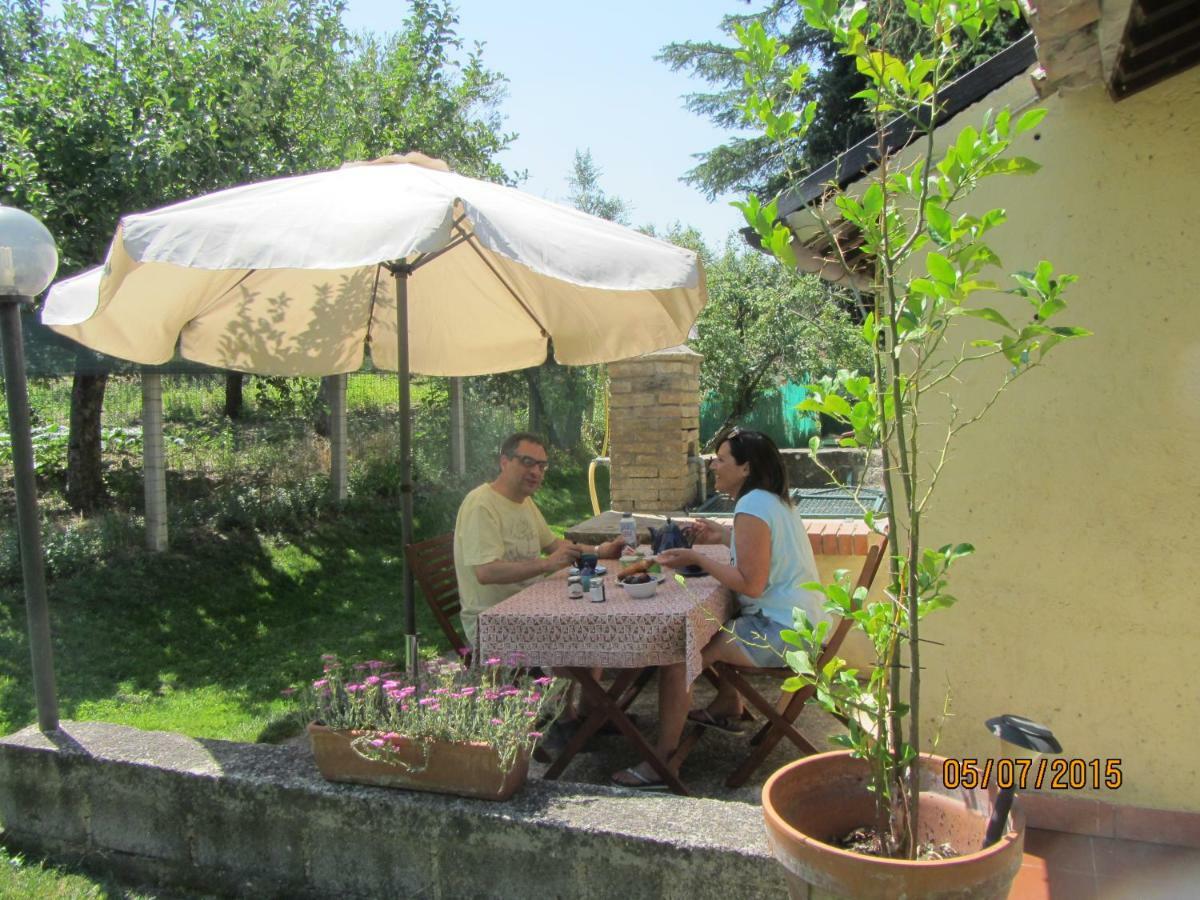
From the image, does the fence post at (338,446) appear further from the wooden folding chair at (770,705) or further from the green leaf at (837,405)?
the green leaf at (837,405)

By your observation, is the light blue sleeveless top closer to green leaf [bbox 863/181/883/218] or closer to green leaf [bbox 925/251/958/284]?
green leaf [bbox 863/181/883/218]

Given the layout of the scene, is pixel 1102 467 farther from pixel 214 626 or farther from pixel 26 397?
pixel 214 626

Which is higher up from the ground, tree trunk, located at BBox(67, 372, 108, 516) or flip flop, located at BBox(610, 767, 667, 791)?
tree trunk, located at BBox(67, 372, 108, 516)

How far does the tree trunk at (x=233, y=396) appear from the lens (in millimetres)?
9020

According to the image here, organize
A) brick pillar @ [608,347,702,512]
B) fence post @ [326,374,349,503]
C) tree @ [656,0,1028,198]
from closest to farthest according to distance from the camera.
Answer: brick pillar @ [608,347,702,512] < fence post @ [326,374,349,503] < tree @ [656,0,1028,198]

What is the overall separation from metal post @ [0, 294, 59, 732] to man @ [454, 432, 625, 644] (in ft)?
5.07

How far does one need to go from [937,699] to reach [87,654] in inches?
199

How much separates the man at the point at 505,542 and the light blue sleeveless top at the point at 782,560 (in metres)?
0.83

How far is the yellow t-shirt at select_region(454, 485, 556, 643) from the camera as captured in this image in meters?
3.83

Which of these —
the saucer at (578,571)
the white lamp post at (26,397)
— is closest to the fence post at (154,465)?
the white lamp post at (26,397)

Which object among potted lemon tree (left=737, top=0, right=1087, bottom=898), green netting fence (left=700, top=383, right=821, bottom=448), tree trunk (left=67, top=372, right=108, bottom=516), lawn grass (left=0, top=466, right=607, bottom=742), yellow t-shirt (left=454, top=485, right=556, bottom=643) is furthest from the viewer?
green netting fence (left=700, top=383, right=821, bottom=448)
